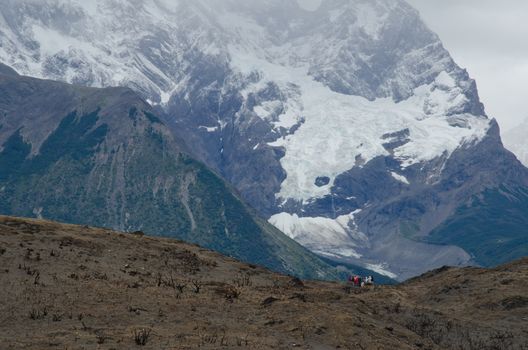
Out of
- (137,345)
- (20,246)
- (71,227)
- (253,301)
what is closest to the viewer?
(137,345)

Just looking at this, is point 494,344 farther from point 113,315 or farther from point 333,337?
point 113,315

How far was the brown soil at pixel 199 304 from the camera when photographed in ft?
208

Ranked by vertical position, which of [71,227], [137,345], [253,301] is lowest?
[137,345]

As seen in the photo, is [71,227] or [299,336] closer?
[299,336]

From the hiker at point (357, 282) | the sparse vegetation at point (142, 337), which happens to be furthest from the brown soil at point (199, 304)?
the hiker at point (357, 282)

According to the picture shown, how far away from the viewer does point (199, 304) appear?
74.4 m

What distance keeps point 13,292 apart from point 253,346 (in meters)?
21.6

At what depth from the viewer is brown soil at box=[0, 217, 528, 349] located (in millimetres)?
63469

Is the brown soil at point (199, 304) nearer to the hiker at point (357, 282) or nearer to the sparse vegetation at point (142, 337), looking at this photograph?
the sparse vegetation at point (142, 337)

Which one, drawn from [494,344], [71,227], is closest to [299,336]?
[494,344]

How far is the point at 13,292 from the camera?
7194 cm

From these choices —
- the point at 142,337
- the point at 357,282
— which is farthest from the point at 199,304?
the point at 357,282

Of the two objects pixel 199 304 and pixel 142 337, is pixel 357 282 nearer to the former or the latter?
pixel 199 304

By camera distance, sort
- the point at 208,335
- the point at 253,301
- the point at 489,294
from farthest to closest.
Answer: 1. the point at 489,294
2. the point at 253,301
3. the point at 208,335
